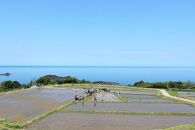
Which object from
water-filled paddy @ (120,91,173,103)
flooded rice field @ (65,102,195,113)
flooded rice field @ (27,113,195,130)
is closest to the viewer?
flooded rice field @ (27,113,195,130)

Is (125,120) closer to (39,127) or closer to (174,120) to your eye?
(174,120)

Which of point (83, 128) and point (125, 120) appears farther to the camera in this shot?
point (125, 120)

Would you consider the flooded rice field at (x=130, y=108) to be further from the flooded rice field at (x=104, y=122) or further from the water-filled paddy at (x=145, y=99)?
the water-filled paddy at (x=145, y=99)

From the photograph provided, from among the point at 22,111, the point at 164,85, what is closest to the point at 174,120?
the point at 22,111

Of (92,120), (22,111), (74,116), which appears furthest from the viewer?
(22,111)

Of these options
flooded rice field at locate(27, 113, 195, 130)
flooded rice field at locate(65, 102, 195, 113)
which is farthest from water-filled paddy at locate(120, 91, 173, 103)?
flooded rice field at locate(27, 113, 195, 130)

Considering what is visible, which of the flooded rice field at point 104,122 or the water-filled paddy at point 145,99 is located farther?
the water-filled paddy at point 145,99

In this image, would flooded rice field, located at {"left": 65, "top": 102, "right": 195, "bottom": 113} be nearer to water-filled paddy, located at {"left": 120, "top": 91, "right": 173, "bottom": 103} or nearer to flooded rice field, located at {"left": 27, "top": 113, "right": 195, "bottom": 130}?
flooded rice field, located at {"left": 27, "top": 113, "right": 195, "bottom": 130}

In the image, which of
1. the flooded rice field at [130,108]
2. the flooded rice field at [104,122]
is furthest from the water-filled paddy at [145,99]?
the flooded rice field at [104,122]
